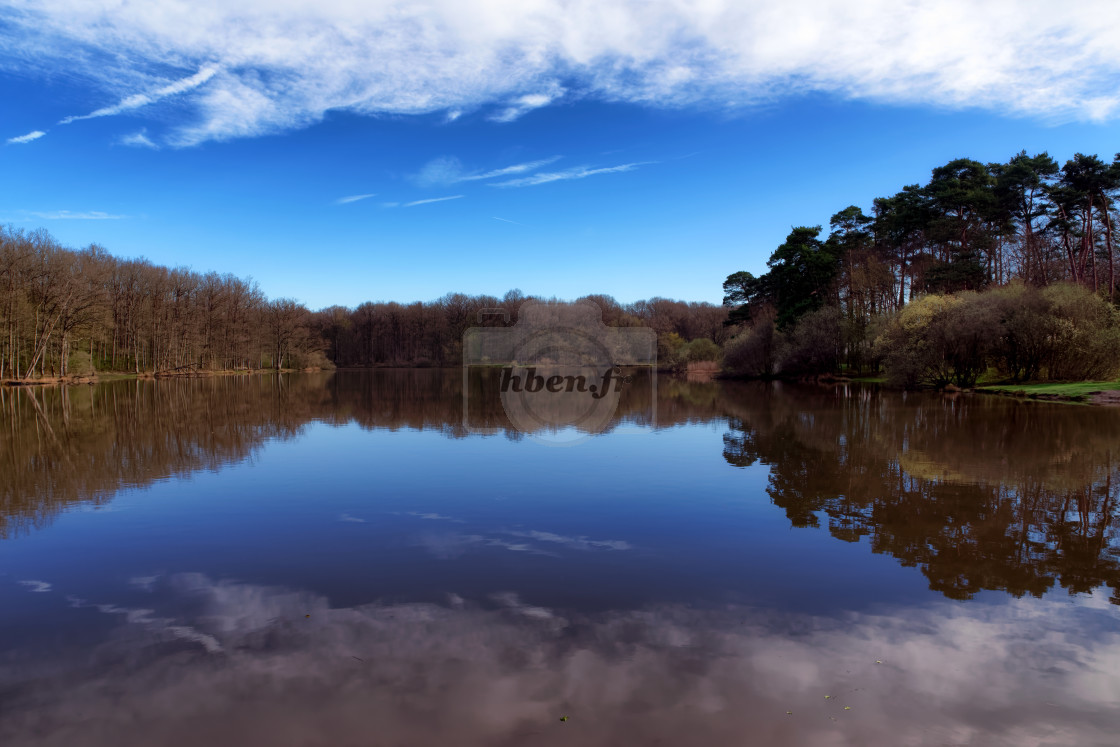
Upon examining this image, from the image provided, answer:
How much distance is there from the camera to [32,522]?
8.62 meters

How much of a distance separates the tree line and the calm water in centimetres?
4159

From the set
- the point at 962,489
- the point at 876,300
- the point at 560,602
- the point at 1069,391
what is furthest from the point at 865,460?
the point at 876,300

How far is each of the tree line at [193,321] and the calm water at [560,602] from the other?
41.6 m

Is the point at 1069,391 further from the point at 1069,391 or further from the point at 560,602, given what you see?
the point at 560,602

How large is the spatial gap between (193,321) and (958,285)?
66.6m

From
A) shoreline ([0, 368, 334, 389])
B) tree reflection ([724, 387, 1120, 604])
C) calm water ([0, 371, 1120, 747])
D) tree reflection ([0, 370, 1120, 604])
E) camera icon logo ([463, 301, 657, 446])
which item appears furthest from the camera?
shoreline ([0, 368, 334, 389])

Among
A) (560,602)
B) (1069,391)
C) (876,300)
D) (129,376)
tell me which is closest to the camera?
(560,602)

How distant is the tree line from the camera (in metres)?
45.3

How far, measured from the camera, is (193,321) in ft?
209

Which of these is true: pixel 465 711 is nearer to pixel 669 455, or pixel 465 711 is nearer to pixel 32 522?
pixel 32 522

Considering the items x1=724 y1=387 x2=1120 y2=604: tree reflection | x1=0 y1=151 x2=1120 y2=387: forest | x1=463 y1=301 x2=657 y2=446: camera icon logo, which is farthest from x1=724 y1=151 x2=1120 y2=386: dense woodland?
x1=463 y1=301 x2=657 y2=446: camera icon logo

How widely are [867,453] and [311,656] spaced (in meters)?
12.8

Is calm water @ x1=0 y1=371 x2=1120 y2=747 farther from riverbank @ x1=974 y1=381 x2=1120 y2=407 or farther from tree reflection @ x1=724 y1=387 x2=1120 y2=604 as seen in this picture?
riverbank @ x1=974 y1=381 x2=1120 y2=407

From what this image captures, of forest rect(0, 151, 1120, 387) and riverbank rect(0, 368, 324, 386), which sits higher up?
forest rect(0, 151, 1120, 387)
